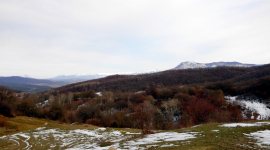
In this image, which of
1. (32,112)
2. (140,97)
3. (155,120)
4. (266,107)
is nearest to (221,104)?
(266,107)

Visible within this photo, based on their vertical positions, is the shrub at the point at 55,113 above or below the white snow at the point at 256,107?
above

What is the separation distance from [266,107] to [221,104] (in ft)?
81.4

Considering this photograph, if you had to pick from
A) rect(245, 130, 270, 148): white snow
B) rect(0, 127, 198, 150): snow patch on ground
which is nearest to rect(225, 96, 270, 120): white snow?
rect(245, 130, 270, 148): white snow

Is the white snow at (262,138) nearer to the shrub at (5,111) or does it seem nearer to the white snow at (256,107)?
the shrub at (5,111)

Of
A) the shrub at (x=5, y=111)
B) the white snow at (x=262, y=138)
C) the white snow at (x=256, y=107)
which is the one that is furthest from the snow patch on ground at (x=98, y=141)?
the white snow at (x=256, y=107)

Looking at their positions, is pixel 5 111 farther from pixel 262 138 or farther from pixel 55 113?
pixel 262 138

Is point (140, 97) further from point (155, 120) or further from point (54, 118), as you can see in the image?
point (54, 118)

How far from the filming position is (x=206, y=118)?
30656 millimetres

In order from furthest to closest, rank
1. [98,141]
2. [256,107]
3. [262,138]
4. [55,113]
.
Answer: [256,107], [55,113], [98,141], [262,138]

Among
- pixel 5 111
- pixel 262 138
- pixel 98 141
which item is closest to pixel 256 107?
pixel 262 138

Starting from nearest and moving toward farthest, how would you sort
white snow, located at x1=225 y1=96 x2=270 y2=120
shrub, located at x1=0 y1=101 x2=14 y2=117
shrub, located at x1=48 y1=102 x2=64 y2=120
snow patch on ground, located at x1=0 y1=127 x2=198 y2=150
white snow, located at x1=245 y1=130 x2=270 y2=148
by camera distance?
1. white snow, located at x1=245 y1=130 x2=270 y2=148
2. snow patch on ground, located at x1=0 y1=127 x2=198 y2=150
3. shrub, located at x1=0 y1=101 x2=14 y2=117
4. shrub, located at x1=48 y1=102 x2=64 y2=120
5. white snow, located at x1=225 y1=96 x2=270 y2=120

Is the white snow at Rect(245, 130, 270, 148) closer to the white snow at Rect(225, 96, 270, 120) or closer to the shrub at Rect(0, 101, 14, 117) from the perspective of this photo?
the shrub at Rect(0, 101, 14, 117)

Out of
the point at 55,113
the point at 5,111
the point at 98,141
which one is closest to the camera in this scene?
the point at 98,141

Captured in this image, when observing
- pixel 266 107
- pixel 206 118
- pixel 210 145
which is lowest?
pixel 266 107
